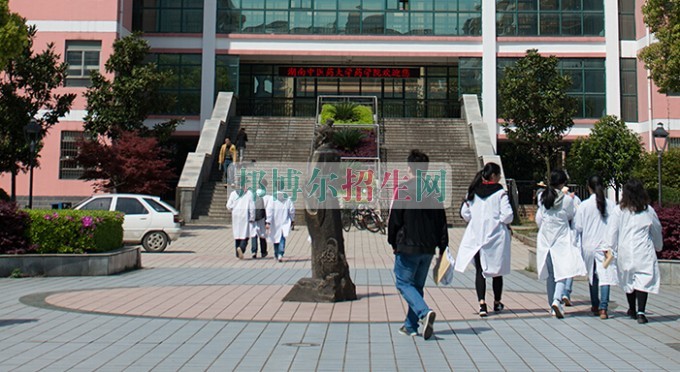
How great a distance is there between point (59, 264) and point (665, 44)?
16680 mm

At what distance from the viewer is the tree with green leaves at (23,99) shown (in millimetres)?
21281

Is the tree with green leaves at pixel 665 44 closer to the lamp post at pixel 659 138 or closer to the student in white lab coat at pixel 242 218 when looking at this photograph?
the lamp post at pixel 659 138

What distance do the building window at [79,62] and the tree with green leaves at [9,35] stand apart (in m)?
11.7

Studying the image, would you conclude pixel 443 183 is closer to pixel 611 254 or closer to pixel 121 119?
pixel 121 119

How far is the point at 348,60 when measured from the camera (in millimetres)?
35812

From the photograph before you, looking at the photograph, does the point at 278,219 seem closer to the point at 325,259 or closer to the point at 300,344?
the point at 325,259

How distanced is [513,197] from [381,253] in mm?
9835

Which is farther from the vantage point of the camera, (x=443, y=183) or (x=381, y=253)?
(x=443, y=183)

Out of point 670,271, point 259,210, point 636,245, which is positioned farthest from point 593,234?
point 259,210

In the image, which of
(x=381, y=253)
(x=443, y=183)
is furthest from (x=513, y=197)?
(x=381, y=253)

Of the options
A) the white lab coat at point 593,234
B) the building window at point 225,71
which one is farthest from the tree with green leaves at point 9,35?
the building window at point 225,71

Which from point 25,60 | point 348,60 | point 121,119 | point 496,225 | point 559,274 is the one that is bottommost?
point 559,274

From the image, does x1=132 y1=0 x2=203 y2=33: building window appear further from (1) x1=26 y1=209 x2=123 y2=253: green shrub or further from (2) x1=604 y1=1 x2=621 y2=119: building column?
(1) x1=26 y1=209 x2=123 y2=253: green shrub

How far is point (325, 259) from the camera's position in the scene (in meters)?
9.45
